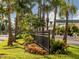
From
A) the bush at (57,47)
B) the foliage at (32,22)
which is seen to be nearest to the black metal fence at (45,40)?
the bush at (57,47)

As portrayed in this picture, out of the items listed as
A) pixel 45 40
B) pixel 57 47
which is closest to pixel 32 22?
pixel 45 40

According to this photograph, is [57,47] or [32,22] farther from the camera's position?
[32,22]

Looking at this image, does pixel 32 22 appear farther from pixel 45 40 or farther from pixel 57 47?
pixel 57 47

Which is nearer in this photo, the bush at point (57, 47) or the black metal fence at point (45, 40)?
the bush at point (57, 47)

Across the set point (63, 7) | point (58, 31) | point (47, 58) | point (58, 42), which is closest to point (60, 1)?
point (63, 7)

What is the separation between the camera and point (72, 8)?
40.8 m

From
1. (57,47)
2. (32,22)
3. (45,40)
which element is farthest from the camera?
(32,22)

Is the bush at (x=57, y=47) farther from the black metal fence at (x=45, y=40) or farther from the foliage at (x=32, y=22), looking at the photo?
the foliage at (x=32, y=22)

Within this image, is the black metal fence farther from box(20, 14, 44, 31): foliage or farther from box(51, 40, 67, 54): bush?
box(20, 14, 44, 31): foliage

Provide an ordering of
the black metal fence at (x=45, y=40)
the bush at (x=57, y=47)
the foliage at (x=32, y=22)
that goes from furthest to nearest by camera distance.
→ the foliage at (x=32, y=22) → the black metal fence at (x=45, y=40) → the bush at (x=57, y=47)

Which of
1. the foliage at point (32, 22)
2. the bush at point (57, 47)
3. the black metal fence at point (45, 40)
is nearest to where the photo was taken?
the bush at point (57, 47)

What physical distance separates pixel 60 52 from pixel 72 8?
735 inches

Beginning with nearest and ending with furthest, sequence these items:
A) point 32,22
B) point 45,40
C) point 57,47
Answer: point 57,47 → point 45,40 → point 32,22

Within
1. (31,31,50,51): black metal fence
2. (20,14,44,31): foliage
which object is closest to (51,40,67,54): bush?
(31,31,50,51): black metal fence
